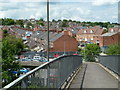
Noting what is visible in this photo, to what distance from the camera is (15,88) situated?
274 cm

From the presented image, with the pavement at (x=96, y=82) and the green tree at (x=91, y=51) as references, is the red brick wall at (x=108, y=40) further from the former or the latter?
the pavement at (x=96, y=82)

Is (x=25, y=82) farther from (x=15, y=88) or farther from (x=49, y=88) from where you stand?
(x=49, y=88)

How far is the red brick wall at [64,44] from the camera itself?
226ft

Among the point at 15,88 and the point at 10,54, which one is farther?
the point at 10,54

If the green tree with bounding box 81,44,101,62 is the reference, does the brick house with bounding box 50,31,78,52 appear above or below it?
above

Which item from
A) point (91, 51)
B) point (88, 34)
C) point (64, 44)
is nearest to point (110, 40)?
point (88, 34)

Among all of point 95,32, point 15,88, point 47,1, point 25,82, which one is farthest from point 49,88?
point 95,32

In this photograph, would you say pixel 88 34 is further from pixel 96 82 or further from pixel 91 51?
pixel 96 82

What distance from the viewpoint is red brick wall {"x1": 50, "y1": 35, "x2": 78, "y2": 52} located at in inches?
2712

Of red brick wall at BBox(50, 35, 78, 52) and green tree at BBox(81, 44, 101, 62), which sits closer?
green tree at BBox(81, 44, 101, 62)

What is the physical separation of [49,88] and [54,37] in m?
66.0

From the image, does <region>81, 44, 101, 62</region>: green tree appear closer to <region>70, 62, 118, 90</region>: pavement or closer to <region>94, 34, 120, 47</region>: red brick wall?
<region>94, 34, 120, 47</region>: red brick wall

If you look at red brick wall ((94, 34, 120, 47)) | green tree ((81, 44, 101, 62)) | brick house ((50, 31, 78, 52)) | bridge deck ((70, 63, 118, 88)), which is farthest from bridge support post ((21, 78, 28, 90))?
red brick wall ((94, 34, 120, 47))

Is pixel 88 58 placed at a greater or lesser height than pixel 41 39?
lesser
